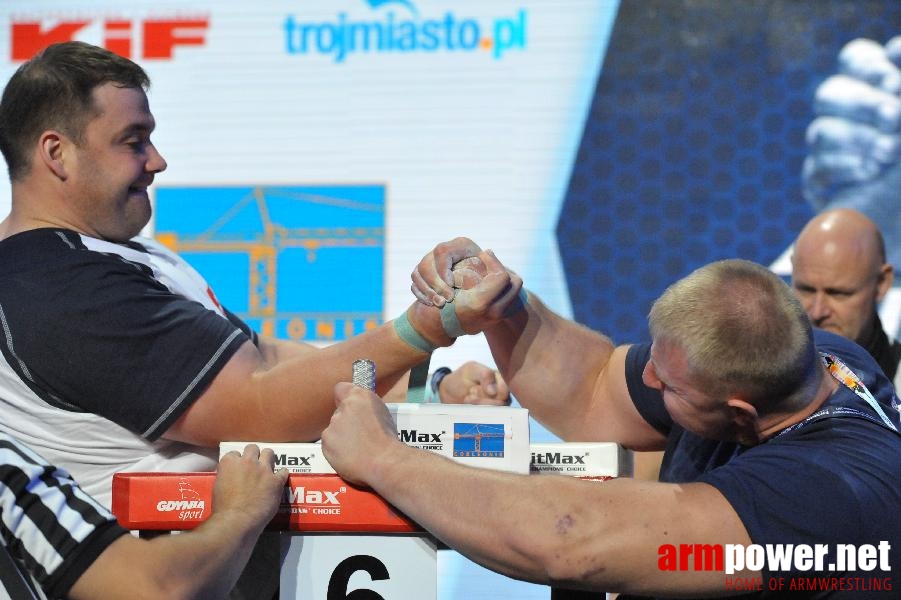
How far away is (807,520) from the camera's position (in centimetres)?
120

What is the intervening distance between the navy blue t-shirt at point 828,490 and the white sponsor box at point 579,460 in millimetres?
126

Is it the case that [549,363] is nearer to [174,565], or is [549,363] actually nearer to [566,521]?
[566,521]

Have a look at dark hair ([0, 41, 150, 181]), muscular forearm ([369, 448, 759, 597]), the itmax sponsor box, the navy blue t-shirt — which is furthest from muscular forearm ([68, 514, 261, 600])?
dark hair ([0, 41, 150, 181])

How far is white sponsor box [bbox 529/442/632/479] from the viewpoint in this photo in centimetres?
134

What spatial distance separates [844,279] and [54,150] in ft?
7.49

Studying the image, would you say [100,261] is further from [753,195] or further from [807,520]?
[753,195]

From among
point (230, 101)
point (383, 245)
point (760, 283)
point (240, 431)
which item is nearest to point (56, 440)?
point (240, 431)

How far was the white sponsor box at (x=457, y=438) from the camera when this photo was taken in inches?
49.9

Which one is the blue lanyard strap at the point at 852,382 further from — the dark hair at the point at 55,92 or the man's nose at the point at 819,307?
the man's nose at the point at 819,307

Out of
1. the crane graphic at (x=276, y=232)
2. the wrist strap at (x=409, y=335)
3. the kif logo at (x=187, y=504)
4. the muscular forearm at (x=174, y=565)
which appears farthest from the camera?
the crane graphic at (x=276, y=232)

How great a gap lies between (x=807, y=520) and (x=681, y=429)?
497 mm

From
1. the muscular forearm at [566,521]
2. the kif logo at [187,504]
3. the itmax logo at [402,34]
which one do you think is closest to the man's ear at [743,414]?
the muscular forearm at [566,521]

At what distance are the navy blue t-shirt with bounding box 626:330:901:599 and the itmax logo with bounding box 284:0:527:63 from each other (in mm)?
2188

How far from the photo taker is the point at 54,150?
1.57 meters
